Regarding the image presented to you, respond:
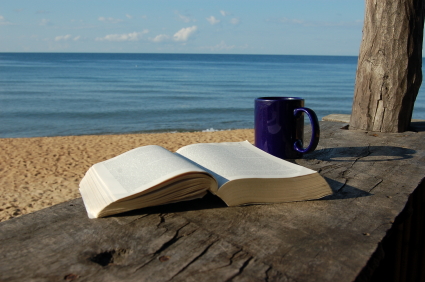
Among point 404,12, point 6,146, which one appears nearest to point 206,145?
point 404,12

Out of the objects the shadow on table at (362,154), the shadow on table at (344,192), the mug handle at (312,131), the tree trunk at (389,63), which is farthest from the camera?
the tree trunk at (389,63)

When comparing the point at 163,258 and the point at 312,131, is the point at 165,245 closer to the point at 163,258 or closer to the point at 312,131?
the point at 163,258

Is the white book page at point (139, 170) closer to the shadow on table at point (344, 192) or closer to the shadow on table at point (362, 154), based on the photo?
the shadow on table at point (344, 192)

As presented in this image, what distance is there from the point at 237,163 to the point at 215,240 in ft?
1.10

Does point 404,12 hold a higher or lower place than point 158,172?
higher

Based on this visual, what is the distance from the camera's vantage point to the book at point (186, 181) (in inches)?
37.5

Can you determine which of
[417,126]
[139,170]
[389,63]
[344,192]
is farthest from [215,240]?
[417,126]

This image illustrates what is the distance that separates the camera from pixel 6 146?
8.06 meters

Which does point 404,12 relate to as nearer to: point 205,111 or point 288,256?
point 288,256

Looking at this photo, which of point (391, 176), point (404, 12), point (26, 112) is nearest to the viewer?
point (391, 176)

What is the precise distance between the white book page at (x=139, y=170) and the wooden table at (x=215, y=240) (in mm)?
82

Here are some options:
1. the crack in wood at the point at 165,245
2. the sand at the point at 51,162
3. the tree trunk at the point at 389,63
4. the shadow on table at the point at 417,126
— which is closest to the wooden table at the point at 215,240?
the crack in wood at the point at 165,245

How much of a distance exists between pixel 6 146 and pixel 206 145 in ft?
26.4

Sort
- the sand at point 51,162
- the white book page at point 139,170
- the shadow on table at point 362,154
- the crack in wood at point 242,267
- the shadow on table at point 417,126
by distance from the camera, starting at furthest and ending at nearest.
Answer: the sand at point 51,162 → the shadow on table at point 417,126 → the shadow on table at point 362,154 → the white book page at point 139,170 → the crack in wood at point 242,267
